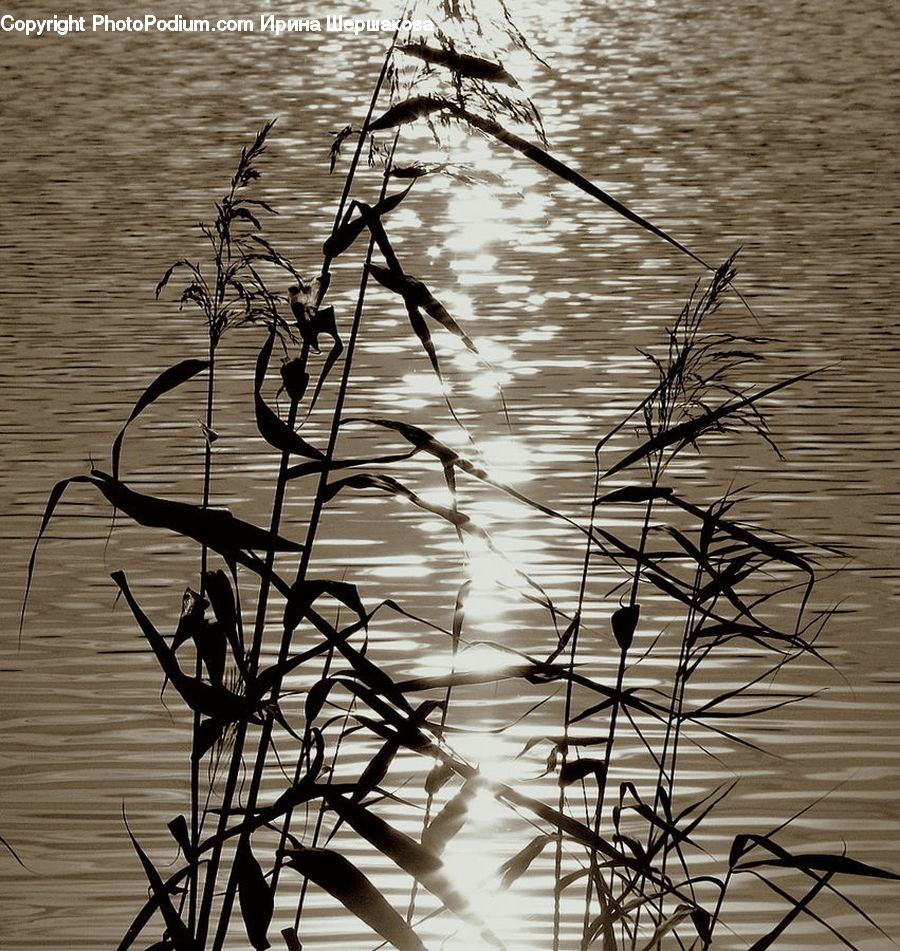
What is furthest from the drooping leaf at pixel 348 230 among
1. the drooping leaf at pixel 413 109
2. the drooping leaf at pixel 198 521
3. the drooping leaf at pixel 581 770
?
the drooping leaf at pixel 581 770

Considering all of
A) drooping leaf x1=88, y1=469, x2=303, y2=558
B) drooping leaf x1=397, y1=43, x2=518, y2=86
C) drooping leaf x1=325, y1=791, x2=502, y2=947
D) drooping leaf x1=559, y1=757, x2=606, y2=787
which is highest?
drooping leaf x1=397, y1=43, x2=518, y2=86

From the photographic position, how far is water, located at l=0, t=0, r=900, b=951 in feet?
18.9

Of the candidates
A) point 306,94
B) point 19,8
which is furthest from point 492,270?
point 19,8

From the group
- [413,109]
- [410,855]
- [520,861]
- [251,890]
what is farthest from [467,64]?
[520,861]

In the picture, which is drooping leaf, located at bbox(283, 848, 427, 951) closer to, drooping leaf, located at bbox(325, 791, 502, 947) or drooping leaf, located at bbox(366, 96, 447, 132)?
drooping leaf, located at bbox(325, 791, 502, 947)

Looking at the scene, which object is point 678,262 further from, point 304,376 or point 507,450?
point 304,376

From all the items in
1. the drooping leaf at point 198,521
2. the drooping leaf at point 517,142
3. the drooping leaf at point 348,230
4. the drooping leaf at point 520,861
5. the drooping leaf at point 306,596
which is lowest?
the drooping leaf at point 520,861

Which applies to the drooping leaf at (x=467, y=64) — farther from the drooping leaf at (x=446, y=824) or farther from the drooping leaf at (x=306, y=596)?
the drooping leaf at (x=446, y=824)

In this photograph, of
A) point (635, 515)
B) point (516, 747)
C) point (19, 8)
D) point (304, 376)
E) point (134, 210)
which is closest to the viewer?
point (304, 376)

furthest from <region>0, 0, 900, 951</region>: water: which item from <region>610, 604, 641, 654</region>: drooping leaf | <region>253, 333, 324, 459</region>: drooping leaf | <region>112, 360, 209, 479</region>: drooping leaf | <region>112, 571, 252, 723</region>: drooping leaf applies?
<region>610, 604, 641, 654</region>: drooping leaf

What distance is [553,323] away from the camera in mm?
12914

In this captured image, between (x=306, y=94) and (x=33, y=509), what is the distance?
17.8 metres

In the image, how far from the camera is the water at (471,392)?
227 inches

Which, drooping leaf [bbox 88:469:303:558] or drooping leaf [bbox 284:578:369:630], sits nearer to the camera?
drooping leaf [bbox 88:469:303:558]
